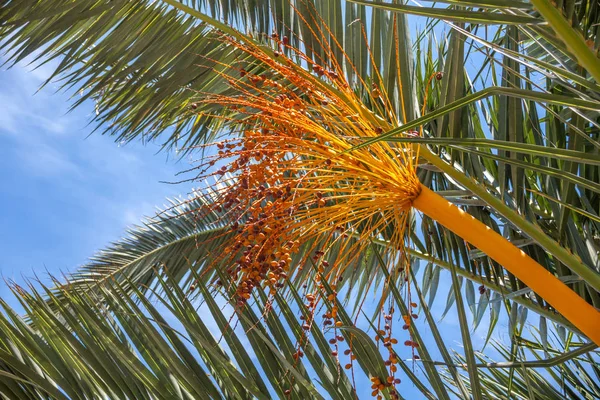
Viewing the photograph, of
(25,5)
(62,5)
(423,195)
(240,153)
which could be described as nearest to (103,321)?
(240,153)

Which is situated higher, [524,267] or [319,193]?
[319,193]

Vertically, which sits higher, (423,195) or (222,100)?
(222,100)

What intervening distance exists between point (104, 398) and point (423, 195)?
66cm

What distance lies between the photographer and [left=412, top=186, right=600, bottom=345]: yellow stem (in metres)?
1.08

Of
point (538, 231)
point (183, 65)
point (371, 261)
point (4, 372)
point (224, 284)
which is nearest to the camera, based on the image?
point (4, 372)

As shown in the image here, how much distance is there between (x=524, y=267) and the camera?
1113mm

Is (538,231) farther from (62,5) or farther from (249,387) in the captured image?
(62,5)

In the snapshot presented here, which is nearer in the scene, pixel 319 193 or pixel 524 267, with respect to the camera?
pixel 524 267

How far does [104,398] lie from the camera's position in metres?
1.16

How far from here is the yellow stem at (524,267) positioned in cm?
108

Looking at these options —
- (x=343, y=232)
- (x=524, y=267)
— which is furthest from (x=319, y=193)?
(x=524, y=267)

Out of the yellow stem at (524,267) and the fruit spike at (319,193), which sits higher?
the fruit spike at (319,193)

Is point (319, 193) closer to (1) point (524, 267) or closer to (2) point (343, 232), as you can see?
(2) point (343, 232)

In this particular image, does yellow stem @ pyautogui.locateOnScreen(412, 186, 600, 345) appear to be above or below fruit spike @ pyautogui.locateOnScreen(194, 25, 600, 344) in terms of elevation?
below
